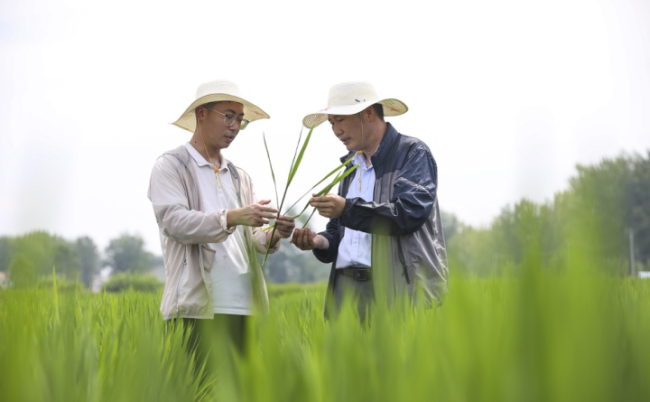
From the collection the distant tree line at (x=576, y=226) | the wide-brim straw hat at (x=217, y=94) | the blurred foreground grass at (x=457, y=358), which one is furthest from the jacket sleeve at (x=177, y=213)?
the distant tree line at (x=576, y=226)

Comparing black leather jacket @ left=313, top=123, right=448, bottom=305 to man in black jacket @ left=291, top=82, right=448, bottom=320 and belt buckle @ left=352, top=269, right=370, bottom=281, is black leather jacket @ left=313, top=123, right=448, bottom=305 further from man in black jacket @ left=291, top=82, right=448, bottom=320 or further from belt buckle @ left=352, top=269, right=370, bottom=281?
belt buckle @ left=352, top=269, right=370, bottom=281

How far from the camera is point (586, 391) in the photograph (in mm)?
632

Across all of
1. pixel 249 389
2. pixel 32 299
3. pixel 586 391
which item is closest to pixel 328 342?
pixel 249 389

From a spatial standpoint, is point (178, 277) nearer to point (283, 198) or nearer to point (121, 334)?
point (283, 198)

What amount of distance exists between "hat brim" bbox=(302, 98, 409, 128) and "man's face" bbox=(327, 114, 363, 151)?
0.21 ft

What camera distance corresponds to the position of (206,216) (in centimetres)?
324

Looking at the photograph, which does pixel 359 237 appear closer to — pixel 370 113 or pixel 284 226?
pixel 284 226

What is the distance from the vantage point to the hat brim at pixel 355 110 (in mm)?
3736

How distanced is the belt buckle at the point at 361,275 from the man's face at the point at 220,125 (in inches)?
40.0

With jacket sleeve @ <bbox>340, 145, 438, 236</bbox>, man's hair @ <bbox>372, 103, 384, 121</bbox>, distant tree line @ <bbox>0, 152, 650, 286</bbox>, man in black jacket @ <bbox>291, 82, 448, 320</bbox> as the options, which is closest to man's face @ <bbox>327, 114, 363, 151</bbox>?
man in black jacket @ <bbox>291, 82, 448, 320</bbox>

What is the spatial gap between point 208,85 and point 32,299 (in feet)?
9.49

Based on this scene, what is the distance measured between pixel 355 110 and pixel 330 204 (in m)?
0.66

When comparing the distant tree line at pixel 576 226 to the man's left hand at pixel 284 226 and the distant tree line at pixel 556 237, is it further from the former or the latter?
the man's left hand at pixel 284 226

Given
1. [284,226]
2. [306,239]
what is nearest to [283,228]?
[284,226]
